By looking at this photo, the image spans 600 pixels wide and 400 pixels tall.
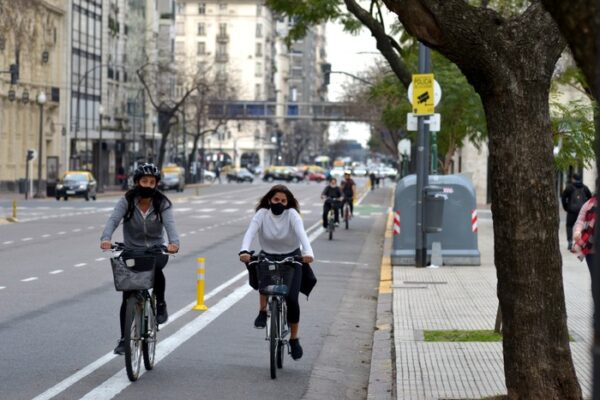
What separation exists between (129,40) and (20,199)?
127ft

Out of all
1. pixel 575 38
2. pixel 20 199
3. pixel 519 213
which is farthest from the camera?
pixel 20 199

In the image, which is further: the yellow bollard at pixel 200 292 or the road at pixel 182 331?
the yellow bollard at pixel 200 292

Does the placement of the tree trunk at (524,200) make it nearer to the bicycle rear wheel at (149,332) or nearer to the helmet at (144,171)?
the helmet at (144,171)

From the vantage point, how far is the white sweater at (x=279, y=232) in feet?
39.5

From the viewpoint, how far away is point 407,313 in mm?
16594

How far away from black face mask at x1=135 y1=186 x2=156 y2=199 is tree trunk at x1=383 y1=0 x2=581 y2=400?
3.59 meters

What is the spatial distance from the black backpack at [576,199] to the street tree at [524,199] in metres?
18.2

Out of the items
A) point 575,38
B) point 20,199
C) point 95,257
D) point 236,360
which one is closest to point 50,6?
point 20,199

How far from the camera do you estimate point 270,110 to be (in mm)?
158625

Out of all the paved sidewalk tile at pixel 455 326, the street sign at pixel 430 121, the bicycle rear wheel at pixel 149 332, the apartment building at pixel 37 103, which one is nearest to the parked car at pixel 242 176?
the apartment building at pixel 37 103

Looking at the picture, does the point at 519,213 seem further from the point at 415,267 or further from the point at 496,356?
the point at 415,267

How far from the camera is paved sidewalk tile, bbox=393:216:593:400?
10.9 metres

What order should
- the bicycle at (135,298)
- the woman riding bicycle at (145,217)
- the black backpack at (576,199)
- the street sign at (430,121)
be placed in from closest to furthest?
1. the bicycle at (135,298)
2. the woman riding bicycle at (145,217)
3. the street sign at (430,121)
4. the black backpack at (576,199)

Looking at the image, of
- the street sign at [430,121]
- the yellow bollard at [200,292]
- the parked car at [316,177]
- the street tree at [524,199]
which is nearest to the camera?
the street tree at [524,199]
